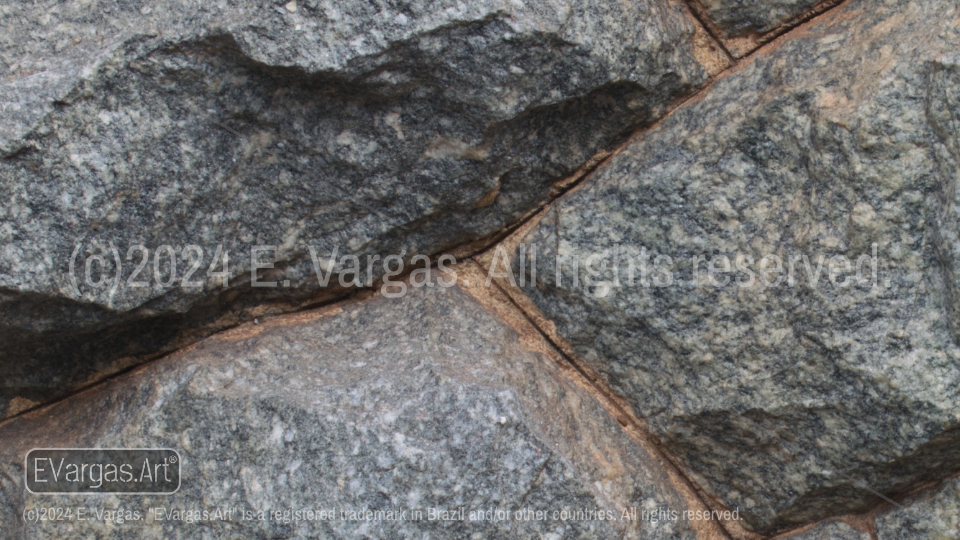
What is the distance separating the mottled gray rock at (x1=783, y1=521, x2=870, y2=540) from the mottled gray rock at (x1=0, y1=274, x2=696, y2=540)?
0.81 feet

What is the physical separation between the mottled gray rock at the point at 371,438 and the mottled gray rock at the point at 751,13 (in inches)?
32.4

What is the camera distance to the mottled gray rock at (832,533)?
5.05 ft

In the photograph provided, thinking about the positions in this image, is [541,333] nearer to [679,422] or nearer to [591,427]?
[591,427]

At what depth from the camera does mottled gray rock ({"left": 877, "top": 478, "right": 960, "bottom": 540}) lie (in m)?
1.44

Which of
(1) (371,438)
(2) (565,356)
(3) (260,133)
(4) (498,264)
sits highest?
(3) (260,133)

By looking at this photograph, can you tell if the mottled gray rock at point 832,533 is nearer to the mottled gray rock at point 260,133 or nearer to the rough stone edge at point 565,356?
the rough stone edge at point 565,356

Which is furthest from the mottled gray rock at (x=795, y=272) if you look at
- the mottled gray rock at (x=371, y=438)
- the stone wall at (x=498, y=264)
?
the mottled gray rock at (x=371, y=438)

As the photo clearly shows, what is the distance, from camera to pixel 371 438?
1.47 metres

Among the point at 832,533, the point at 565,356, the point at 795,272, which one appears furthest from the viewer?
the point at 565,356

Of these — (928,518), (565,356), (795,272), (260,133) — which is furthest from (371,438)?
(928,518)

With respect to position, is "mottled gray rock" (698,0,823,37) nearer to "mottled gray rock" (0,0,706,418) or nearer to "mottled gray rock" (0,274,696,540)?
"mottled gray rock" (0,0,706,418)

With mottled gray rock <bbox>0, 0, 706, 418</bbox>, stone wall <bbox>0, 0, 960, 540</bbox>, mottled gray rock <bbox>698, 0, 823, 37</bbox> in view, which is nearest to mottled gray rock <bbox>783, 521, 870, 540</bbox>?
stone wall <bbox>0, 0, 960, 540</bbox>

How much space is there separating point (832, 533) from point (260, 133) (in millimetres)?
1430

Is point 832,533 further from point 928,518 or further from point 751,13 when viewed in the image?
point 751,13
